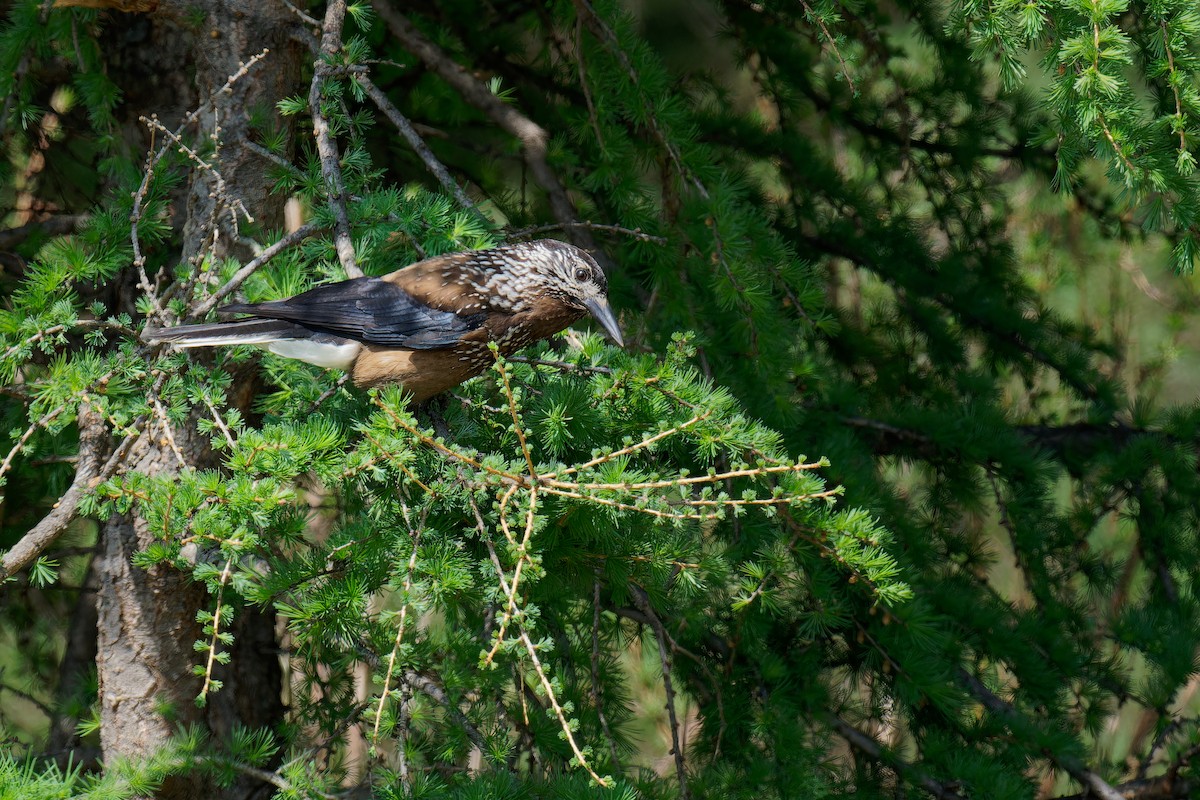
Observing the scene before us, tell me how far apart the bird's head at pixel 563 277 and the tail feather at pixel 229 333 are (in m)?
0.71

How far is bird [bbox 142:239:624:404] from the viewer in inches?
126

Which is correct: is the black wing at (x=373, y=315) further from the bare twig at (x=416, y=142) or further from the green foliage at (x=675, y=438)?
the bare twig at (x=416, y=142)

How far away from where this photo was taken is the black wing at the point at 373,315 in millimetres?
3186

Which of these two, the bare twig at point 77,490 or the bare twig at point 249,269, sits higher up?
the bare twig at point 249,269

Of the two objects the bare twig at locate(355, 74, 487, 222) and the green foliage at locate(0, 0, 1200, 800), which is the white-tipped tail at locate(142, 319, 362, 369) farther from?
the bare twig at locate(355, 74, 487, 222)

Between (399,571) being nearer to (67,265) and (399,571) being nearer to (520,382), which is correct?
(520,382)

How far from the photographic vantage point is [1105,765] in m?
3.89

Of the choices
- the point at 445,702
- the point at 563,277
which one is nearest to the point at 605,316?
the point at 563,277

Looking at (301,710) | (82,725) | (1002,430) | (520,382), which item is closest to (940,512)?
(1002,430)

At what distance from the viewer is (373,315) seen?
3.31 meters

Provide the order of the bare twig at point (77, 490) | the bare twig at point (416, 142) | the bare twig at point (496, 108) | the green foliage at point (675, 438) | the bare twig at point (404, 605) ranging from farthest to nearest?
the bare twig at point (496, 108) → the bare twig at point (416, 142) → the bare twig at point (77, 490) → the green foliage at point (675, 438) → the bare twig at point (404, 605)

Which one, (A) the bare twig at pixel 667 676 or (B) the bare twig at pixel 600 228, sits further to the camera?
(B) the bare twig at pixel 600 228

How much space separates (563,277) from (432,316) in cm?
45

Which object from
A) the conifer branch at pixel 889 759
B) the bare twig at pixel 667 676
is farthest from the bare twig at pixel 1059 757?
the bare twig at pixel 667 676
